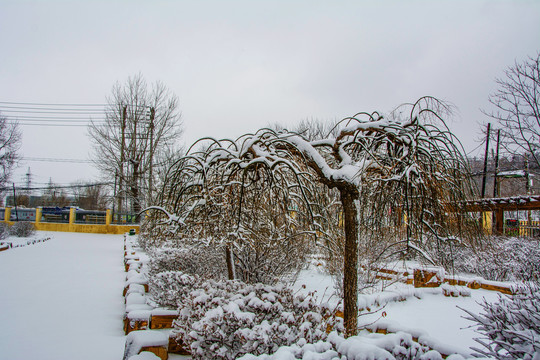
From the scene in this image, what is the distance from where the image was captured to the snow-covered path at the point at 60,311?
4078mm

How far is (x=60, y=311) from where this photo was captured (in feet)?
18.6

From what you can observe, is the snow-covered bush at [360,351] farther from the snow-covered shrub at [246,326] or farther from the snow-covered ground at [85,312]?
the snow-covered ground at [85,312]

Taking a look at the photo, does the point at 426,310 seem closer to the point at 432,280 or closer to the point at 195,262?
the point at 432,280

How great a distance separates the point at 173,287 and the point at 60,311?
2408 mm

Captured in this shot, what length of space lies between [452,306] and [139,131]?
2317 centimetres

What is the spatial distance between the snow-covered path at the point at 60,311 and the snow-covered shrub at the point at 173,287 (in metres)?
0.73

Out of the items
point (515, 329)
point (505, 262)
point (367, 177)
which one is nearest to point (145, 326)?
point (367, 177)

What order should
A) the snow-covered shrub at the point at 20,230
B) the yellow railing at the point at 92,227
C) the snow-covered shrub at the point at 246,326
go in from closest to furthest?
the snow-covered shrub at the point at 246,326
the snow-covered shrub at the point at 20,230
the yellow railing at the point at 92,227

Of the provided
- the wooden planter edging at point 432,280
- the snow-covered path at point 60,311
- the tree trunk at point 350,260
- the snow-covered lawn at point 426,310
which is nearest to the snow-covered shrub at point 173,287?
the snow-covered path at point 60,311

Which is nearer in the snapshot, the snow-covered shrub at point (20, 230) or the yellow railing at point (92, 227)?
the snow-covered shrub at point (20, 230)

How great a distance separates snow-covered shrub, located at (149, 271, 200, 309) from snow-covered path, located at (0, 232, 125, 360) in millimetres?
727

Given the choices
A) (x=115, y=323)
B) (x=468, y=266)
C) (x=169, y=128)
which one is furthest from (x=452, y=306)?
(x=169, y=128)

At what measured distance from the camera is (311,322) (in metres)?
2.94

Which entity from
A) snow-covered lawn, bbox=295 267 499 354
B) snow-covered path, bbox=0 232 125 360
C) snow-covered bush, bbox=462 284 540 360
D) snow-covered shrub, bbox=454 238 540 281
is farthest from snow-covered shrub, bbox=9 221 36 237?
snow-covered bush, bbox=462 284 540 360
